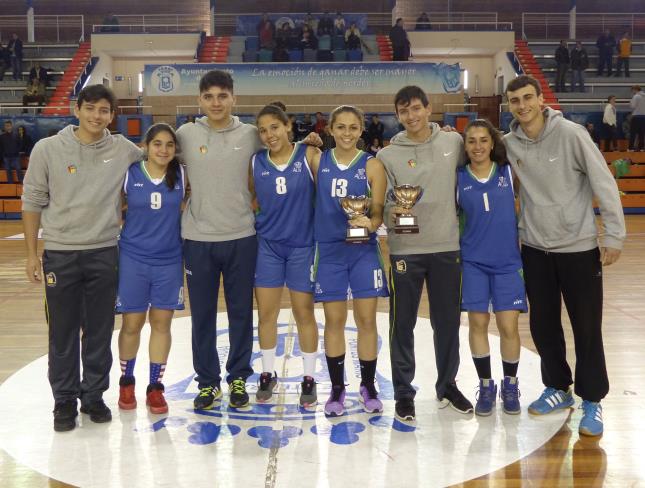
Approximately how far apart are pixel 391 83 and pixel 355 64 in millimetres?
1054

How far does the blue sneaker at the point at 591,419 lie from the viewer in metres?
3.33

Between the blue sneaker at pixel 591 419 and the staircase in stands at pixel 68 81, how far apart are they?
51.9 ft

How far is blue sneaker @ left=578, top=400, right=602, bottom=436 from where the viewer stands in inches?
131

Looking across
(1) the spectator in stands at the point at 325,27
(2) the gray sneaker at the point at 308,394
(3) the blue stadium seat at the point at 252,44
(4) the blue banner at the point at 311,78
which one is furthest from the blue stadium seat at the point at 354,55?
(2) the gray sneaker at the point at 308,394

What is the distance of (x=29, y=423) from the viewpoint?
3.50m

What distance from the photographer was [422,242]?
354cm

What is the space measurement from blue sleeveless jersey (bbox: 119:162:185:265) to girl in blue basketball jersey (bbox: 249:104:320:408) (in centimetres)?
46

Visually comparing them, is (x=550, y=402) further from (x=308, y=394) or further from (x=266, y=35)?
(x=266, y=35)

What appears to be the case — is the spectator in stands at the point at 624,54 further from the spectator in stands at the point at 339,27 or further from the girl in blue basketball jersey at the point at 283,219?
the girl in blue basketball jersey at the point at 283,219

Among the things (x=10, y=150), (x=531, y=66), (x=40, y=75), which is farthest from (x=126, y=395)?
(x=531, y=66)

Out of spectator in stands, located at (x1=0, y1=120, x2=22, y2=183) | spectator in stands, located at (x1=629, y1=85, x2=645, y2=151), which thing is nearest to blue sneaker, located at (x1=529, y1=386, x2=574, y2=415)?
spectator in stands, located at (x1=0, y1=120, x2=22, y2=183)

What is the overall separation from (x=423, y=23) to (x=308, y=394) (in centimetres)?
1883

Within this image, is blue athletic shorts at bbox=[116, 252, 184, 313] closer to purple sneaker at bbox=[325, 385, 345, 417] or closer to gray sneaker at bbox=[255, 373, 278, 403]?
gray sneaker at bbox=[255, 373, 278, 403]

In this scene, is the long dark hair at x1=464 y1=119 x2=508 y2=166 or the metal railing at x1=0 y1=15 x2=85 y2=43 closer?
the long dark hair at x1=464 y1=119 x2=508 y2=166
